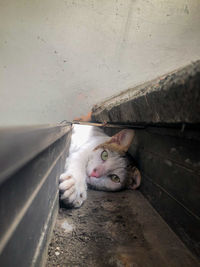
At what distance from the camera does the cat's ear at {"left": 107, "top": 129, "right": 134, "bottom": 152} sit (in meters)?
1.08

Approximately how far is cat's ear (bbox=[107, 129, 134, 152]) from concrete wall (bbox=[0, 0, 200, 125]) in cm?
140

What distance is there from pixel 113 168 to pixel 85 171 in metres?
0.19

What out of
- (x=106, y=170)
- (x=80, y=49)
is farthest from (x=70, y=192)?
(x=80, y=49)

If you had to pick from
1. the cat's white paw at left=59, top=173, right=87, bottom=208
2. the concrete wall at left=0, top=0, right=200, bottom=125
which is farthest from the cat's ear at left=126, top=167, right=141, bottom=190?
the concrete wall at left=0, top=0, right=200, bottom=125

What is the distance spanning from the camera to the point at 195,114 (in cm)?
33

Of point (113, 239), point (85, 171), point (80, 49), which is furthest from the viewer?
point (80, 49)

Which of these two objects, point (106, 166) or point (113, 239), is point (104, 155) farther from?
point (113, 239)

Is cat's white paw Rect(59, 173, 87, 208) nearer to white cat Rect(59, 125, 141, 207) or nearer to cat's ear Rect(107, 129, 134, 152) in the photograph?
white cat Rect(59, 125, 141, 207)

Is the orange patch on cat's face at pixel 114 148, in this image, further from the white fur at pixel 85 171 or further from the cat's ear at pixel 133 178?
the cat's ear at pixel 133 178

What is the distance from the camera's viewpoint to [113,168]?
3.77 feet

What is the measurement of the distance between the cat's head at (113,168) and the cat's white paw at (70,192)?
25 centimetres

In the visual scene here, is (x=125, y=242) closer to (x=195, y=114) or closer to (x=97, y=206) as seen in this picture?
(x=97, y=206)

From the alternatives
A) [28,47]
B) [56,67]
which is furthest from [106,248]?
[28,47]

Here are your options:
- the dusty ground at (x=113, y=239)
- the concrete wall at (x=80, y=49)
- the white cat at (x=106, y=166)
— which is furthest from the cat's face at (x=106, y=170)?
the concrete wall at (x=80, y=49)
